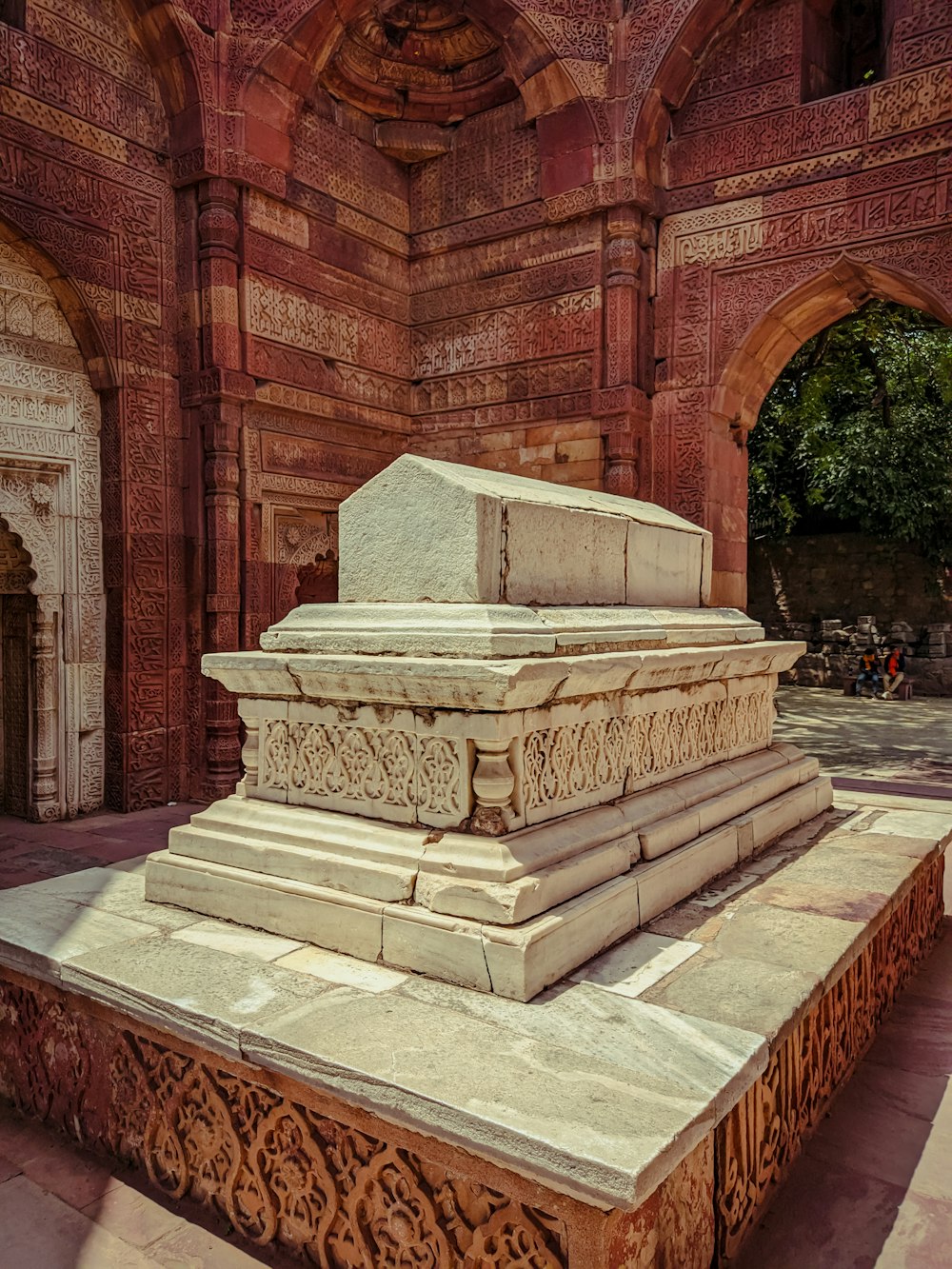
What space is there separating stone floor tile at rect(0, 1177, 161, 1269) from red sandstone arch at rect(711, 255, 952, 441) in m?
6.10

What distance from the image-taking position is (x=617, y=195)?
21.3 feet

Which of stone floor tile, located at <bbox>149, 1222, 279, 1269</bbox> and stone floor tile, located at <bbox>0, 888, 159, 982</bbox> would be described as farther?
stone floor tile, located at <bbox>0, 888, 159, 982</bbox>

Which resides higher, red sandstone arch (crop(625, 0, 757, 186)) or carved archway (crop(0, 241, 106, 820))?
red sandstone arch (crop(625, 0, 757, 186))

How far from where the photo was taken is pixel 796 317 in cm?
660

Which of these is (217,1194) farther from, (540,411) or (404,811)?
(540,411)

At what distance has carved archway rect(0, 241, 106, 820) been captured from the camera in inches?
210

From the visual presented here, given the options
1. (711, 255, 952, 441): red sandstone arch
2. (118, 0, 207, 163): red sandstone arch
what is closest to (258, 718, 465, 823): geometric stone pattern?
(711, 255, 952, 441): red sandstone arch

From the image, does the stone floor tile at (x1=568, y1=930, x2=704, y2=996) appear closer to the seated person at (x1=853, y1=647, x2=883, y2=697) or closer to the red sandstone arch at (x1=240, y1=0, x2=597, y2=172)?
the red sandstone arch at (x1=240, y1=0, x2=597, y2=172)

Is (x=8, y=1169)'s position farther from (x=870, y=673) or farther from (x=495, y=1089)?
(x=870, y=673)

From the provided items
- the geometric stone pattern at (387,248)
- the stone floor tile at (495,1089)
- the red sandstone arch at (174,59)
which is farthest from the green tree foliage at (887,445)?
the stone floor tile at (495,1089)

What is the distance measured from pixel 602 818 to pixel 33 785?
4.36 meters

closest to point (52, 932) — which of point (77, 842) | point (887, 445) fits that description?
point (77, 842)

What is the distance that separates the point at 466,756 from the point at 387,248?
6.53m

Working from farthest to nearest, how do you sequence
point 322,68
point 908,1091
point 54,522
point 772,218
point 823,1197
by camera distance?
point 322,68, point 772,218, point 54,522, point 908,1091, point 823,1197
